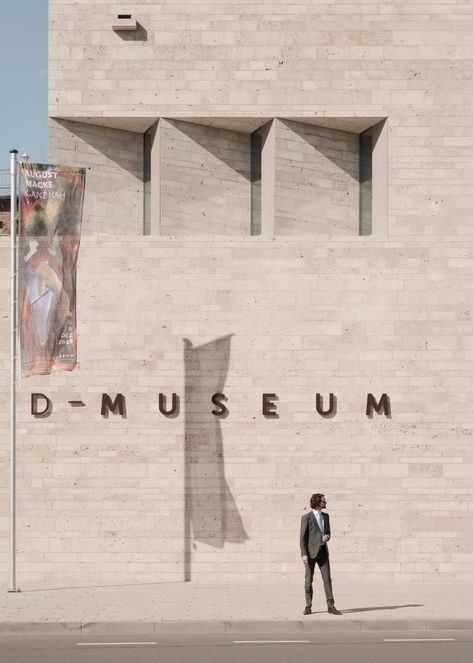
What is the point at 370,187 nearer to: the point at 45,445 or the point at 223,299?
the point at 223,299

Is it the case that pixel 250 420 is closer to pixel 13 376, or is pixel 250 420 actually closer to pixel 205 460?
pixel 205 460

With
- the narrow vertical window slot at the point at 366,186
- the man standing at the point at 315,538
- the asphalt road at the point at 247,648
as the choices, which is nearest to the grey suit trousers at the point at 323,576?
the man standing at the point at 315,538

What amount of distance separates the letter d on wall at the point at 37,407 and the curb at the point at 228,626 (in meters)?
6.27

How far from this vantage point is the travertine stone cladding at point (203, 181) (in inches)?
892

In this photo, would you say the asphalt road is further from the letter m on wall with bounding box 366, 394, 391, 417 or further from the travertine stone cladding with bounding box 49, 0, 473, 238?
the travertine stone cladding with bounding box 49, 0, 473, 238

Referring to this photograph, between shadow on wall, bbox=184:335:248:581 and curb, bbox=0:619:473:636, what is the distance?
17.4ft

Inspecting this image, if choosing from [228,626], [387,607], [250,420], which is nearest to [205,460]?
[250,420]

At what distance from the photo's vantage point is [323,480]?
20594 millimetres

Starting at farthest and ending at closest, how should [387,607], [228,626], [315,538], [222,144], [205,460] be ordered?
1. [222,144]
2. [205,460]
3. [387,607]
4. [315,538]
5. [228,626]

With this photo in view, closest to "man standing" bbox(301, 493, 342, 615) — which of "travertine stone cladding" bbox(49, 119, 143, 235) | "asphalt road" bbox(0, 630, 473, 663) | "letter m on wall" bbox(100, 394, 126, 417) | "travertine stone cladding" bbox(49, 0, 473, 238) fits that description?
"asphalt road" bbox(0, 630, 473, 663)

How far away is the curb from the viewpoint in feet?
49.1

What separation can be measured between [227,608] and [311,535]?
1766 millimetres

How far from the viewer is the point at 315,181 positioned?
74.7 ft

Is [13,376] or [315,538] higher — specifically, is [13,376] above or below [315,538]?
above
